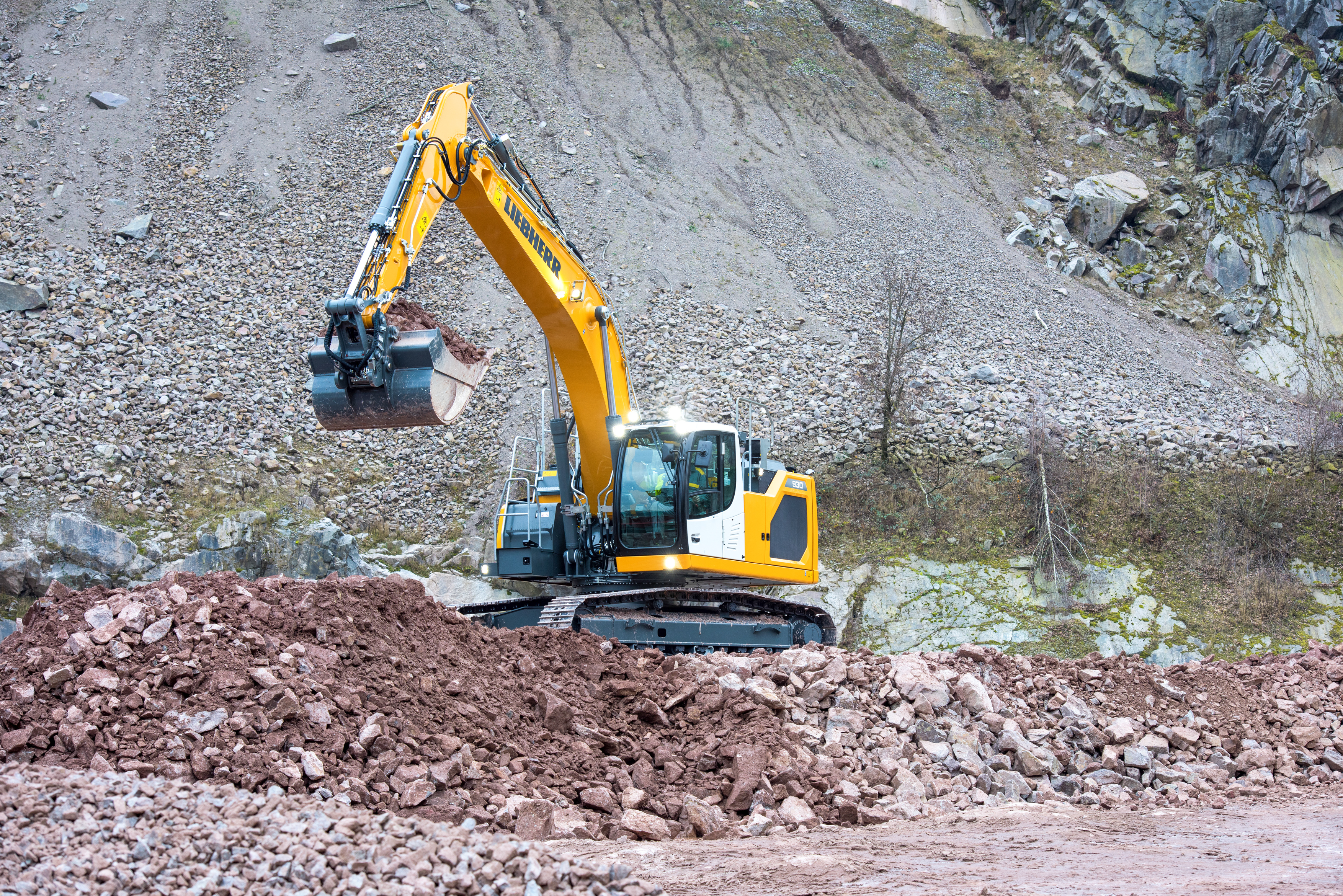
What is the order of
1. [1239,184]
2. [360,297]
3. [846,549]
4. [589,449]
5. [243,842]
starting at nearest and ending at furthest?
[243,842], [360,297], [589,449], [846,549], [1239,184]

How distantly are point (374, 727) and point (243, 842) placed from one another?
3.83 ft

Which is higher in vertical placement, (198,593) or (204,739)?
(198,593)

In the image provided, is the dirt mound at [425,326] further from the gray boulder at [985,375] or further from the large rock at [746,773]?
the gray boulder at [985,375]

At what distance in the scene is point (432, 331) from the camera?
20.4 ft

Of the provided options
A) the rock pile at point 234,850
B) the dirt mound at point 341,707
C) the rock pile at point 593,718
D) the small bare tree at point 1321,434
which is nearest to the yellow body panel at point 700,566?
the rock pile at point 593,718

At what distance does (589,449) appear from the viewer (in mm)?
9031

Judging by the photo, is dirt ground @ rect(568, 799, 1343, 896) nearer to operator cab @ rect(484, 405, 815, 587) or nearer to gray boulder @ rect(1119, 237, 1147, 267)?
operator cab @ rect(484, 405, 815, 587)

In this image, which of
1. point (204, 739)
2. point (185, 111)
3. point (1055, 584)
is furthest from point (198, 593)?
point (185, 111)

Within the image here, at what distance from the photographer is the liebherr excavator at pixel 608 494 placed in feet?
24.6

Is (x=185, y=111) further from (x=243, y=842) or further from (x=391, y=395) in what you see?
(x=243, y=842)

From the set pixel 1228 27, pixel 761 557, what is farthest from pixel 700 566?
pixel 1228 27

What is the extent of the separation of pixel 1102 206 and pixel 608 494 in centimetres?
1945

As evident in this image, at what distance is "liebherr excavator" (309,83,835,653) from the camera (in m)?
7.49

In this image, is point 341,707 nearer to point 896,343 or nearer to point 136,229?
point 896,343
